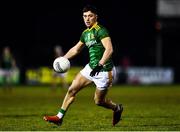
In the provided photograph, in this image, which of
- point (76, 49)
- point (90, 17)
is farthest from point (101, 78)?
point (90, 17)

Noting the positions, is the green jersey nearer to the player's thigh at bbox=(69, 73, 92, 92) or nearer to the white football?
the player's thigh at bbox=(69, 73, 92, 92)

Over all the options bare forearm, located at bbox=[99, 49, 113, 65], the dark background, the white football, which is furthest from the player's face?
the dark background

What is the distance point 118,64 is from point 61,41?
27.8ft

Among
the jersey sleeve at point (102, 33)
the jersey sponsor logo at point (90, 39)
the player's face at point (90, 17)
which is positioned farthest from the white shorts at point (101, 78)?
the player's face at point (90, 17)

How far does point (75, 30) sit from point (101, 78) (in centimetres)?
4308

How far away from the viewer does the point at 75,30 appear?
183ft

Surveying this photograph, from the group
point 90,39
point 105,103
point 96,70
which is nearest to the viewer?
point 96,70

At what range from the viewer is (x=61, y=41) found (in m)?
55.0

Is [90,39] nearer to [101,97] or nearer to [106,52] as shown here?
[106,52]

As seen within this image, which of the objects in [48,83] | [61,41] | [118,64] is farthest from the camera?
[61,41]

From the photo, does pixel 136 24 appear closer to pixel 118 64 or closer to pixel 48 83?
pixel 118 64

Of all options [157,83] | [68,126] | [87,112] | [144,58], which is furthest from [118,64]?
[68,126]

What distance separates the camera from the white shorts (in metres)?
12.8

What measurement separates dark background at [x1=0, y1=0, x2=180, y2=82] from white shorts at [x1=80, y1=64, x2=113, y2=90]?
33.1 metres
